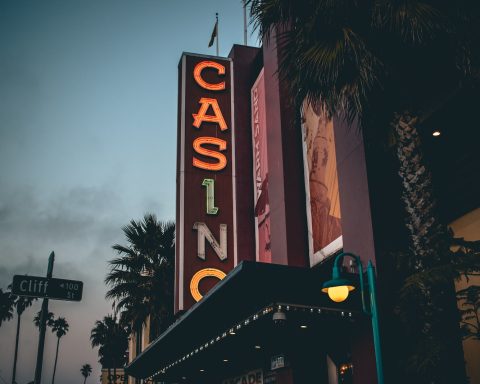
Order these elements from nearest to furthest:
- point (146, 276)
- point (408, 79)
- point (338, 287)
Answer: point (338, 287)
point (408, 79)
point (146, 276)

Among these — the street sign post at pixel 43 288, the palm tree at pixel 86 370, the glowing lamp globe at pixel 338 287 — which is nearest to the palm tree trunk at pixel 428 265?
the glowing lamp globe at pixel 338 287

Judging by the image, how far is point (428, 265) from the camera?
8.98 meters

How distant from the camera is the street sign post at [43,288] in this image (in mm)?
8992

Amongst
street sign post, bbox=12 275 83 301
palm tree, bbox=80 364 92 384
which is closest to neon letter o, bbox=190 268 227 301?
street sign post, bbox=12 275 83 301

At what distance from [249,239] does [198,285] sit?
249cm

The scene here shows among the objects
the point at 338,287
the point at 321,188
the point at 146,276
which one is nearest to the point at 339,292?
the point at 338,287

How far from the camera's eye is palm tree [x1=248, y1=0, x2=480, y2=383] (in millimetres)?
8797

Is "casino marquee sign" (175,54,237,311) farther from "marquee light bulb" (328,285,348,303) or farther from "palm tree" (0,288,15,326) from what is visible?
"palm tree" (0,288,15,326)

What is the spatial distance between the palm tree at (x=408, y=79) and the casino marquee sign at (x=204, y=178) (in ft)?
28.7

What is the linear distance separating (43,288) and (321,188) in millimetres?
8579

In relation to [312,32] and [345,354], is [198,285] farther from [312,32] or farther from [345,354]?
[312,32]

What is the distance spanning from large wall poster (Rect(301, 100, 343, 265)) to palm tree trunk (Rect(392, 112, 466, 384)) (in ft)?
16.1

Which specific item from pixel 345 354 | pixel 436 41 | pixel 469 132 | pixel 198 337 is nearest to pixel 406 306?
pixel 345 354

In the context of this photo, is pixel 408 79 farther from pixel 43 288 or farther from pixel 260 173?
pixel 260 173
